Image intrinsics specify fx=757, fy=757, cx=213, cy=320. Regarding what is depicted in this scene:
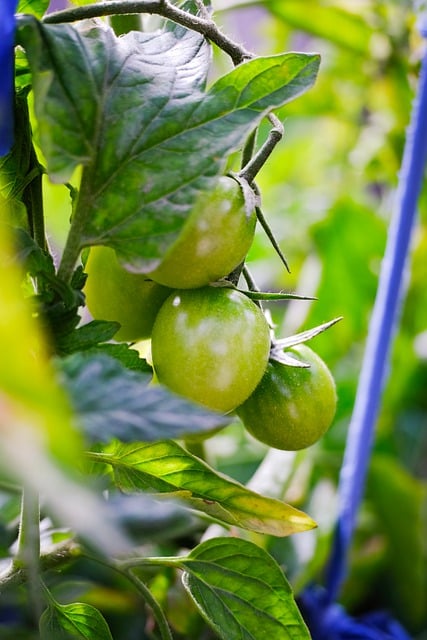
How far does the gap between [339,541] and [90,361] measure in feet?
1.28

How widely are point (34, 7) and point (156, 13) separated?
5 cm

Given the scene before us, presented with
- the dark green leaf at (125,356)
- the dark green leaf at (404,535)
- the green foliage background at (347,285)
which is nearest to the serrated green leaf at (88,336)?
the dark green leaf at (125,356)

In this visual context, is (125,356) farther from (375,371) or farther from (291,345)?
(375,371)

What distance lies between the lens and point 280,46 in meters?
0.97

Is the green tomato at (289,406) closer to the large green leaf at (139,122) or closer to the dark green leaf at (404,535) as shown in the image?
the large green leaf at (139,122)

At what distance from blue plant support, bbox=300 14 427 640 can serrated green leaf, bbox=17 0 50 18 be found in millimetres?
317

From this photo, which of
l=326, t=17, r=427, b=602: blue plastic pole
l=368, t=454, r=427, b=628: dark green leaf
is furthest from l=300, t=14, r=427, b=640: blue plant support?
l=368, t=454, r=427, b=628: dark green leaf

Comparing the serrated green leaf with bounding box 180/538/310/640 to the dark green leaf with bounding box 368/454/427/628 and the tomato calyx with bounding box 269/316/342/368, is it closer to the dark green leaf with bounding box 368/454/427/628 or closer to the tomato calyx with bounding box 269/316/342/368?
the tomato calyx with bounding box 269/316/342/368

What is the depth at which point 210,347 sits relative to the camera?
0.87 feet

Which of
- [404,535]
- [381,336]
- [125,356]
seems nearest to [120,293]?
[125,356]

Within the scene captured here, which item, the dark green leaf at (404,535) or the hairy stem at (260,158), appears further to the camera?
the dark green leaf at (404,535)

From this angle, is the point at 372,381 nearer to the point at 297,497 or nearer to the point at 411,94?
the point at 297,497

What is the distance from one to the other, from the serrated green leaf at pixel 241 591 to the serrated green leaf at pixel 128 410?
153 millimetres

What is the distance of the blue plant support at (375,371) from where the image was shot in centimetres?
52
